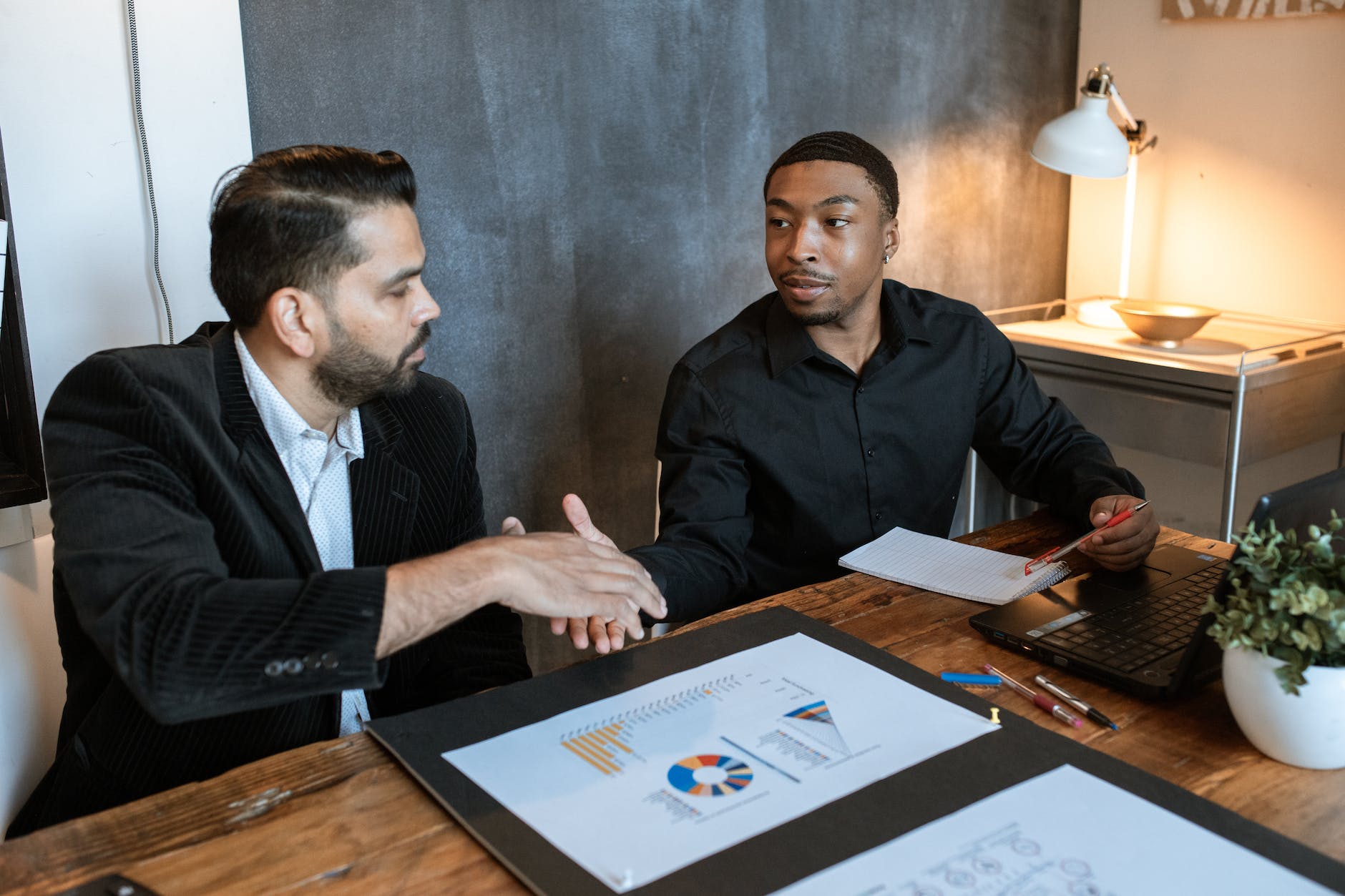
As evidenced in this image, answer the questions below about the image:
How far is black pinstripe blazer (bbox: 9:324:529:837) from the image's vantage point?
104cm

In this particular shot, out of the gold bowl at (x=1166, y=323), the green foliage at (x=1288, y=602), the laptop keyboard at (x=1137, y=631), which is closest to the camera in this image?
the green foliage at (x=1288, y=602)

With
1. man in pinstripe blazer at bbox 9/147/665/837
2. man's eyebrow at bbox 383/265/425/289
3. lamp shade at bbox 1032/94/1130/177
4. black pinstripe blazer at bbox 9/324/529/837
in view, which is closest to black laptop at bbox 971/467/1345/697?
man in pinstripe blazer at bbox 9/147/665/837

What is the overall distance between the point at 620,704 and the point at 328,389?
1.95ft

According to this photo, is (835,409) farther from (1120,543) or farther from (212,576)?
(212,576)

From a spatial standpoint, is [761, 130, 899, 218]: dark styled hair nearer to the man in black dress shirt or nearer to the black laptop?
the man in black dress shirt

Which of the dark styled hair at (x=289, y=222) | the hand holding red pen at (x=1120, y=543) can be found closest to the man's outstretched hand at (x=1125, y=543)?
the hand holding red pen at (x=1120, y=543)

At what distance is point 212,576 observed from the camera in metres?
1.10

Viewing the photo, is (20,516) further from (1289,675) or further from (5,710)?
(1289,675)

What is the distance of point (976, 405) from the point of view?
6.70 ft

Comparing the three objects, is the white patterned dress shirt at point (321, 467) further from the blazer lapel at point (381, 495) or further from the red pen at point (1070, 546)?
the red pen at point (1070, 546)

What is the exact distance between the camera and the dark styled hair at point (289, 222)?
4.47 feet

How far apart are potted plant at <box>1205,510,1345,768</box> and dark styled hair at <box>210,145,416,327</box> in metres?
1.03

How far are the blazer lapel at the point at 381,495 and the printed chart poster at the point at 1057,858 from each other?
2.70ft

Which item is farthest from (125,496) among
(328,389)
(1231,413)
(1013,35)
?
(1013,35)
